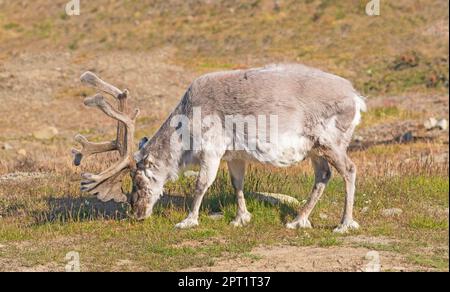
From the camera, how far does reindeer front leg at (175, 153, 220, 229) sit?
449 inches

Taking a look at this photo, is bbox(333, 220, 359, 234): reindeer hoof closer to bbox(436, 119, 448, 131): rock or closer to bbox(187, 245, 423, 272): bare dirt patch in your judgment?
bbox(187, 245, 423, 272): bare dirt patch

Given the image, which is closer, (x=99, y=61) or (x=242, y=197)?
(x=242, y=197)

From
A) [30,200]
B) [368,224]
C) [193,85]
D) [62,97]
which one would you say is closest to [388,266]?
[368,224]

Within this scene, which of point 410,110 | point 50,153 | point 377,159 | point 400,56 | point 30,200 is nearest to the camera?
point 30,200

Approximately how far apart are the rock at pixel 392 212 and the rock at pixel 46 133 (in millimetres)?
15665

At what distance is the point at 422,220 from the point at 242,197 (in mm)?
2739

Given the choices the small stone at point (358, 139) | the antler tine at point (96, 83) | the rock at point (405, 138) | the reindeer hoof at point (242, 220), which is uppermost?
the antler tine at point (96, 83)

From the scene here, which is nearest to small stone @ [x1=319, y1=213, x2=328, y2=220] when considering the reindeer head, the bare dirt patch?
the bare dirt patch

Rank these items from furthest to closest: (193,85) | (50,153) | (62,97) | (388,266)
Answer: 1. (62,97)
2. (50,153)
3. (193,85)
4. (388,266)

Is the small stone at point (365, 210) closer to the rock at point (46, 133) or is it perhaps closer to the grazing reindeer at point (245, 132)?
the grazing reindeer at point (245, 132)

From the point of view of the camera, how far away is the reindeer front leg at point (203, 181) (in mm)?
11403

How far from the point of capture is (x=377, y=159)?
18.8 m

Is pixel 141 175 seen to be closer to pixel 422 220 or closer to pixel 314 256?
pixel 314 256

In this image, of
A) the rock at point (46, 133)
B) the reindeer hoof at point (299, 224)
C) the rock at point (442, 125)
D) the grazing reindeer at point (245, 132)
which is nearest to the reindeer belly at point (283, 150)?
the grazing reindeer at point (245, 132)
